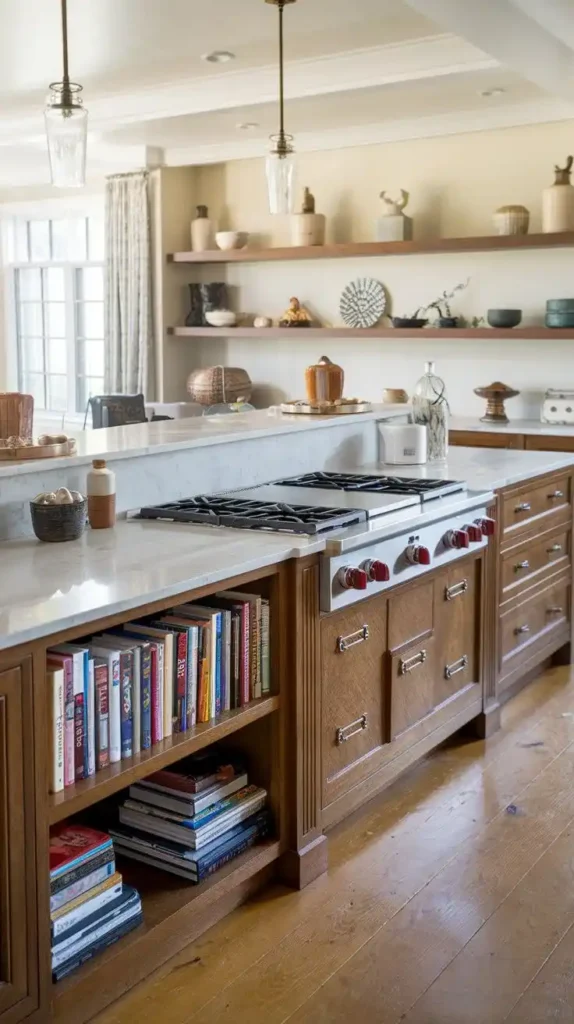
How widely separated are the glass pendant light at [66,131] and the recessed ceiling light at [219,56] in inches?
100

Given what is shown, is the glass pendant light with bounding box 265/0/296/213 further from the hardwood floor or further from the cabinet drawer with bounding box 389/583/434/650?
the hardwood floor

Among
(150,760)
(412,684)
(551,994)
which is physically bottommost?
(551,994)

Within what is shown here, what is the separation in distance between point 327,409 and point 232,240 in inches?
129

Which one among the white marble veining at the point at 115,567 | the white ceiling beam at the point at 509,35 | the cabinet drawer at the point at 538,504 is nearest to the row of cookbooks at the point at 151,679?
the white marble veining at the point at 115,567

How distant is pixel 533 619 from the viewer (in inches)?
165

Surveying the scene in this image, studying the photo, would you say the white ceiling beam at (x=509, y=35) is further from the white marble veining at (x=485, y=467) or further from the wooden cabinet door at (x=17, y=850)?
the wooden cabinet door at (x=17, y=850)

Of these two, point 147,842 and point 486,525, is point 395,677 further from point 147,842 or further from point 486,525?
point 147,842

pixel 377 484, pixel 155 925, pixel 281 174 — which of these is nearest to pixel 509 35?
pixel 281 174

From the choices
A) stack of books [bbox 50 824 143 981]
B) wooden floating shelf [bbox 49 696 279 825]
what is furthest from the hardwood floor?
wooden floating shelf [bbox 49 696 279 825]

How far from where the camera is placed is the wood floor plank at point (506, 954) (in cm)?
219

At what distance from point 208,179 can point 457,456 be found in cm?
385

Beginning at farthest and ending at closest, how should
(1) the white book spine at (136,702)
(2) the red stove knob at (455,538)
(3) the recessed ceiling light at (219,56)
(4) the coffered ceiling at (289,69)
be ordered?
(3) the recessed ceiling light at (219,56)
(4) the coffered ceiling at (289,69)
(2) the red stove knob at (455,538)
(1) the white book spine at (136,702)

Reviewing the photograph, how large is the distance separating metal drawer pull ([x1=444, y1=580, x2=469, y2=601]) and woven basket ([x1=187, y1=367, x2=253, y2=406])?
3.59m

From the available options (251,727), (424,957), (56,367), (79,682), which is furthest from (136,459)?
(56,367)
